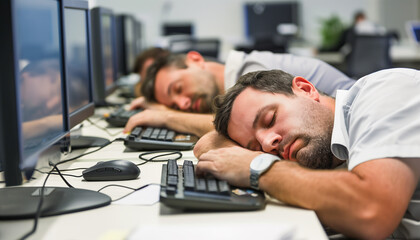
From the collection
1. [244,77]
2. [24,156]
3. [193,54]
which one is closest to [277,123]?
[244,77]

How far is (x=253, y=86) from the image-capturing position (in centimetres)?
132

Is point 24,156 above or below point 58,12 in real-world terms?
below

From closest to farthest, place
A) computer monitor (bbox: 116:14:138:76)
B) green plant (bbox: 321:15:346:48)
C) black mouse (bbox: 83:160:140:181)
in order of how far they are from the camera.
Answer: black mouse (bbox: 83:160:140:181), computer monitor (bbox: 116:14:138:76), green plant (bbox: 321:15:346:48)

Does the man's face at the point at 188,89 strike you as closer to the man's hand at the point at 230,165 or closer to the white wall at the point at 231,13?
the man's hand at the point at 230,165

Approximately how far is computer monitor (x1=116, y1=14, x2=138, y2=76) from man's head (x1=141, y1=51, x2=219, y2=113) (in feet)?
2.00

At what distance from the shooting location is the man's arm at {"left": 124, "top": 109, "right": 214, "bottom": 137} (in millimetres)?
1797

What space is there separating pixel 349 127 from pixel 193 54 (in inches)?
53.0

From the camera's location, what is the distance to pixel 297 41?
307 inches

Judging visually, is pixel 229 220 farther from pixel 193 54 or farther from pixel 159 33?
pixel 159 33

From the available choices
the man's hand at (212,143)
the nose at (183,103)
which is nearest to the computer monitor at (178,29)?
the nose at (183,103)

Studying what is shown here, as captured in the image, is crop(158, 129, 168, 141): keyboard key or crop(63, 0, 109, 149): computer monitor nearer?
crop(63, 0, 109, 149): computer monitor

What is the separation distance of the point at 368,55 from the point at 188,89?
3.97 meters

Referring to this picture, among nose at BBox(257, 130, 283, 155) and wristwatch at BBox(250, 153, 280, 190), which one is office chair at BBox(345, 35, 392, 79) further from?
wristwatch at BBox(250, 153, 280, 190)

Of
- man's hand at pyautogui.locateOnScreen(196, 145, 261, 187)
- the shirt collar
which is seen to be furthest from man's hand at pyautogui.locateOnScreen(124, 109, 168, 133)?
the shirt collar
